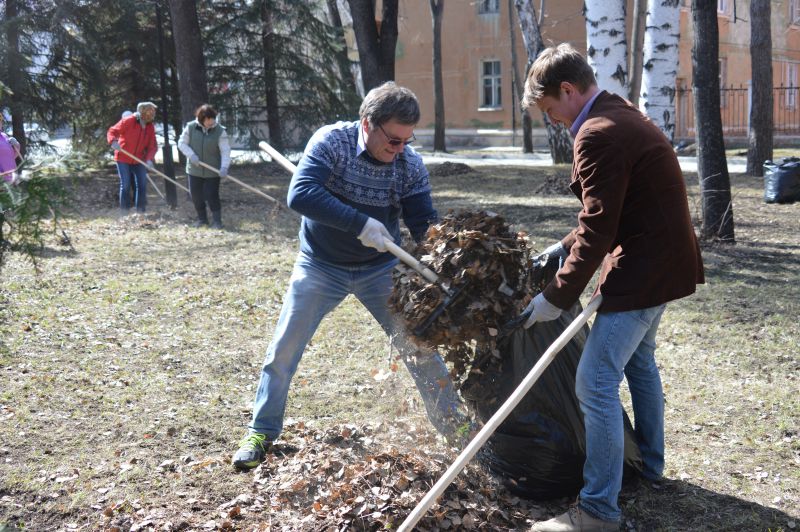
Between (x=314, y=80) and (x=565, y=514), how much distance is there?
1600 cm

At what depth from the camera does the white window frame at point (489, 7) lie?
101 feet

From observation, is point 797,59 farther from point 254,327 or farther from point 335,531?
point 335,531

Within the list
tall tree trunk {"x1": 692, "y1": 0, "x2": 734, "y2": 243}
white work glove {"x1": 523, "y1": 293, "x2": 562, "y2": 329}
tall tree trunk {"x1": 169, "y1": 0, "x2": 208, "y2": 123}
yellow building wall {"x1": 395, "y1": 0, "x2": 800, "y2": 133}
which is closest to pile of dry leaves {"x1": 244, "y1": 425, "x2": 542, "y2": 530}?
white work glove {"x1": 523, "y1": 293, "x2": 562, "y2": 329}

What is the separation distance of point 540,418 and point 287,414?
173 cm

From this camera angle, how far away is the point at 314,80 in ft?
59.8

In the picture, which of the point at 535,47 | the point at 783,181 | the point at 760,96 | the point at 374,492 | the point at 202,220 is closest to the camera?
the point at 374,492

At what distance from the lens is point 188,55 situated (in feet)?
46.5

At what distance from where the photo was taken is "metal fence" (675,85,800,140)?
2553 centimetres

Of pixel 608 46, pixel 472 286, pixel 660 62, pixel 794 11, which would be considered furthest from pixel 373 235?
pixel 794 11

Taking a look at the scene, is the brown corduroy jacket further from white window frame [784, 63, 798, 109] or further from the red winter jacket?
white window frame [784, 63, 798, 109]

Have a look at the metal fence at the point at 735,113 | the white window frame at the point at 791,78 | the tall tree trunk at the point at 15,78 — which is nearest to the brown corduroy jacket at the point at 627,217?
the tall tree trunk at the point at 15,78

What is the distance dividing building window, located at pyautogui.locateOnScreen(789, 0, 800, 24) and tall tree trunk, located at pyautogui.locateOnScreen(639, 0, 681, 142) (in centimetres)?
2588

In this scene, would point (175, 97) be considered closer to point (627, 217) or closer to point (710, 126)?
point (710, 126)

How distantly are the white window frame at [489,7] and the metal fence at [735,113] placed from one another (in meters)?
8.06
